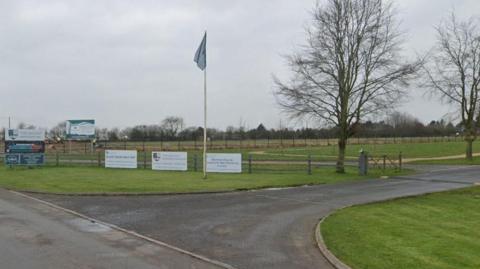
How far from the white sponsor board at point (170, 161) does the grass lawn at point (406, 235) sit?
17688mm

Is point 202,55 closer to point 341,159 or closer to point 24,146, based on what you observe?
point 341,159

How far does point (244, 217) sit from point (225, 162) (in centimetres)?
1736

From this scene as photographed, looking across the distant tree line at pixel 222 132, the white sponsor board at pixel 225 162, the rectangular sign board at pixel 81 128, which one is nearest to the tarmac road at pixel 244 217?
the white sponsor board at pixel 225 162

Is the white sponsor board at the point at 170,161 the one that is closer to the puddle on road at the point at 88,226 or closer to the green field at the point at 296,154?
the green field at the point at 296,154

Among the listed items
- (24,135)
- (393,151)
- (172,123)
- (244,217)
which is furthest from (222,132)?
(244,217)

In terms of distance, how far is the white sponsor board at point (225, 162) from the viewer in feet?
103

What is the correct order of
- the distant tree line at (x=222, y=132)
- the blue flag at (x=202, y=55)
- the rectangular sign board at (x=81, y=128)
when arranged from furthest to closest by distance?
the distant tree line at (x=222, y=132) < the rectangular sign board at (x=81, y=128) < the blue flag at (x=202, y=55)

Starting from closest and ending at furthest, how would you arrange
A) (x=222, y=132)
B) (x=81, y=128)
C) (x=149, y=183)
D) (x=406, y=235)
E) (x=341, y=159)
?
(x=406, y=235) → (x=149, y=183) → (x=341, y=159) → (x=81, y=128) → (x=222, y=132)

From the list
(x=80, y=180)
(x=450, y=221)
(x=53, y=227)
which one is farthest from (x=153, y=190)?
(x=450, y=221)

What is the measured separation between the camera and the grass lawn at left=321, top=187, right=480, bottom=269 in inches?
347

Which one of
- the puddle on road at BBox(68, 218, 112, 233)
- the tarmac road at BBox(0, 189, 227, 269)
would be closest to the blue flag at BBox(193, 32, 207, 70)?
the tarmac road at BBox(0, 189, 227, 269)

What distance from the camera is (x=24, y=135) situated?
121 ft

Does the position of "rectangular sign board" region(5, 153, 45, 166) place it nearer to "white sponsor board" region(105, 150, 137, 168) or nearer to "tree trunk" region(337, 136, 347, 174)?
"white sponsor board" region(105, 150, 137, 168)

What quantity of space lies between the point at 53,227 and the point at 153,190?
8483 mm
